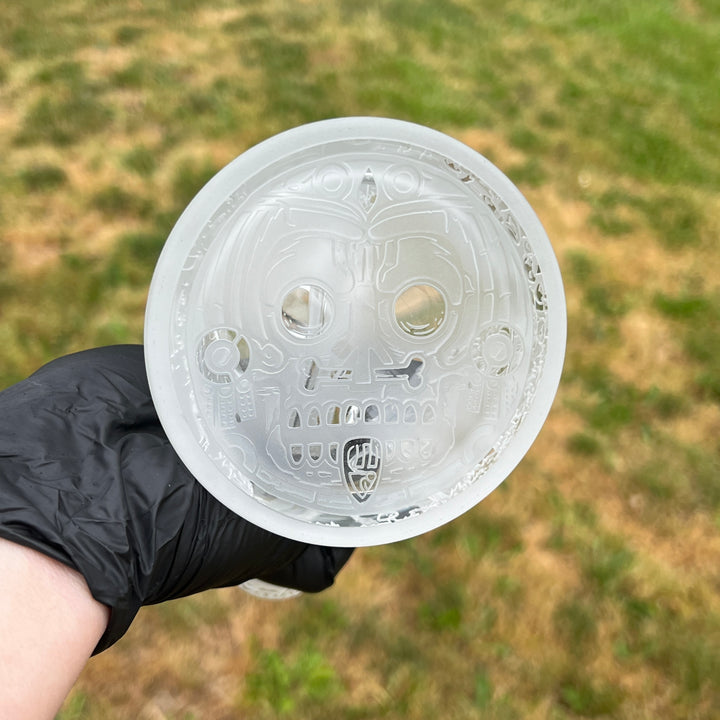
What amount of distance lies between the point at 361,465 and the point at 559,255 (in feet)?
4.34

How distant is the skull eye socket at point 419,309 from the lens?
3.08ft

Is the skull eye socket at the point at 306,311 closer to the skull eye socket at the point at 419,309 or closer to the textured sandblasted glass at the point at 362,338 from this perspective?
the textured sandblasted glass at the point at 362,338

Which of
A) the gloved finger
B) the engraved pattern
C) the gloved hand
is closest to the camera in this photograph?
the gloved hand

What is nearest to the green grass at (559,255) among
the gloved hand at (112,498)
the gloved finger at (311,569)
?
the gloved finger at (311,569)

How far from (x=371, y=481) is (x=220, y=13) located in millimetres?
2224

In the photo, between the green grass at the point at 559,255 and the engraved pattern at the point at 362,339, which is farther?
the green grass at the point at 559,255

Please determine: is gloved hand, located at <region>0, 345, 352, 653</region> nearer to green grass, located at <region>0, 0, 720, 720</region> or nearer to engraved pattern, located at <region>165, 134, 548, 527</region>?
engraved pattern, located at <region>165, 134, 548, 527</region>

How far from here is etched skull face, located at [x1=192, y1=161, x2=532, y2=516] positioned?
3.01ft

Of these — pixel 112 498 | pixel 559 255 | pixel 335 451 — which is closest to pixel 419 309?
pixel 335 451

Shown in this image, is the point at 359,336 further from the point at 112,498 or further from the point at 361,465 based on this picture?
the point at 112,498

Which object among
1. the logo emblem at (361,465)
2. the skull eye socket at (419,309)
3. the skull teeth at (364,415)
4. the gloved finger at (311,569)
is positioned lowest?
the gloved finger at (311,569)

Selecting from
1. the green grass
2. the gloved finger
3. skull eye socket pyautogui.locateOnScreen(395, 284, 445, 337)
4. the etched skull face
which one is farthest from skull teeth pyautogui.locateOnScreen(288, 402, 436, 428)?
the green grass

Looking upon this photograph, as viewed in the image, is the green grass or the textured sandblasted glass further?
the green grass

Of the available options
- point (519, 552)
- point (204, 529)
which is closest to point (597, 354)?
point (519, 552)
